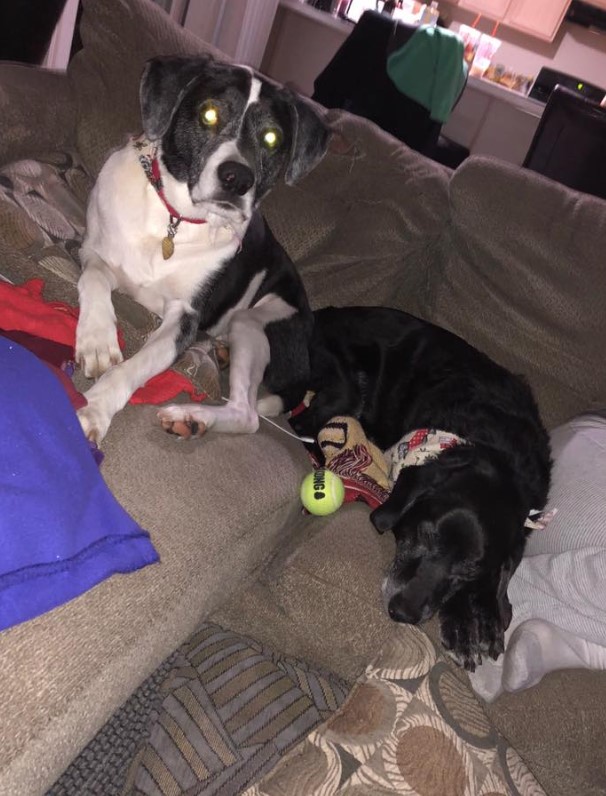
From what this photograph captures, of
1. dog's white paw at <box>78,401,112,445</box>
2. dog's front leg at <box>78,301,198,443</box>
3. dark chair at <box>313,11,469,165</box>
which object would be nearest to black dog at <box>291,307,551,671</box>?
dog's front leg at <box>78,301,198,443</box>

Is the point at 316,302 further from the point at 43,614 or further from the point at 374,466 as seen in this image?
the point at 43,614

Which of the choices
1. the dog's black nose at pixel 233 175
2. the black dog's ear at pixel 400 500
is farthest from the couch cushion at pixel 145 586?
the dog's black nose at pixel 233 175

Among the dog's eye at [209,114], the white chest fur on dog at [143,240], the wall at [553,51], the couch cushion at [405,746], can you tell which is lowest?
the couch cushion at [405,746]

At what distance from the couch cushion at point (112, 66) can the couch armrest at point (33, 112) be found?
0.06 m

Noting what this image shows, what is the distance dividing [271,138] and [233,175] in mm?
286

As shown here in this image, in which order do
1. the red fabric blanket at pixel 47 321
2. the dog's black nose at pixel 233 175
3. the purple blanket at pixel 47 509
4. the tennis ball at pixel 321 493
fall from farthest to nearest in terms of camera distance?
1. the tennis ball at pixel 321 493
2. the dog's black nose at pixel 233 175
3. the red fabric blanket at pixel 47 321
4. the purple blanket at pixel 47 509

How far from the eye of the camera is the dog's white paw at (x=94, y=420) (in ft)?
5.50

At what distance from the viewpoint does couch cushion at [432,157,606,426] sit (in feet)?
9.23

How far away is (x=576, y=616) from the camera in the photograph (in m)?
2.01

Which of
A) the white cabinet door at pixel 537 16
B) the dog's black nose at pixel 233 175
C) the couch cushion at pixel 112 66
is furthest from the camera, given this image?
the white cabinet door at pixel 537 16

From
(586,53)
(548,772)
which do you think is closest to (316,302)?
(548,772)

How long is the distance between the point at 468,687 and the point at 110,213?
1802 millimetres

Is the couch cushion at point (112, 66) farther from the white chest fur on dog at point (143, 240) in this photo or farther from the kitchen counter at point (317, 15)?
the kitchen counter at point (317, 15)

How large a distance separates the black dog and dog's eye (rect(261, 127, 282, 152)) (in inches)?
36.3
